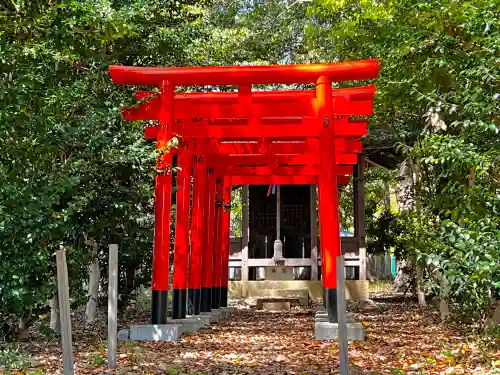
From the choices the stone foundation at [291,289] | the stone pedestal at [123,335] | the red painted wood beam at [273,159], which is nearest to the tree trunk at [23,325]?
the stone pedestal at [123,335]

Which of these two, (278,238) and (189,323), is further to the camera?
(278,238)

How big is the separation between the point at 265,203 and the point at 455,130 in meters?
9.82

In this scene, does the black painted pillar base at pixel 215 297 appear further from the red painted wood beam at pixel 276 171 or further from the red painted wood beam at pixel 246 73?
the red painted wood beam at pixel 246 73

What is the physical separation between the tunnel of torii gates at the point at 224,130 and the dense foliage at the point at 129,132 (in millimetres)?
471

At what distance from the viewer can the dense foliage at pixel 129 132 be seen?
666cm

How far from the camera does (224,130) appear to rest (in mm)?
11109

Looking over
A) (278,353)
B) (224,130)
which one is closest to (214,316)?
(224,130)

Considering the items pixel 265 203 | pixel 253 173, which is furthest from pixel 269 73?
pixel 265 203

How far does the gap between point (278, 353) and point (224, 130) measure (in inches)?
172

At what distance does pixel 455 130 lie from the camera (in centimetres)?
1163

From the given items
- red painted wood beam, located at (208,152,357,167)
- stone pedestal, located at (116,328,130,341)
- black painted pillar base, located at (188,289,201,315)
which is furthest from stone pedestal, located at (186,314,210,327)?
red painted wood beam, located at (208,152,357,167)

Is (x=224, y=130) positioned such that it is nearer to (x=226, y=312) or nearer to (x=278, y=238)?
(x=226, y=312)

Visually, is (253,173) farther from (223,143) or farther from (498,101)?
(498,101)

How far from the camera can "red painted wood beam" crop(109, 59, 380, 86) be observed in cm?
920
